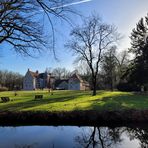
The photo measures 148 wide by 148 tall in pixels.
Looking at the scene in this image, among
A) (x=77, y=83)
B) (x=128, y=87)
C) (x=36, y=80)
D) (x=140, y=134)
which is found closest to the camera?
(x=140, y=134)

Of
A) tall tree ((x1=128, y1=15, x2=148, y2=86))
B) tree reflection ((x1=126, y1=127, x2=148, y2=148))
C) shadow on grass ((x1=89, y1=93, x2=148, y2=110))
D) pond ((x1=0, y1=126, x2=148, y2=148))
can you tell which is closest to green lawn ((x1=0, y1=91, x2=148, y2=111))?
shadow on grass ((x1=89, y1=93, x2=148, y2=110))

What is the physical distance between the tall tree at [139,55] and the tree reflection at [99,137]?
2467 centimetres

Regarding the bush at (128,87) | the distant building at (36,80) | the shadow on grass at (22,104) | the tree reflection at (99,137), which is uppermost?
the distant building at (36,80)

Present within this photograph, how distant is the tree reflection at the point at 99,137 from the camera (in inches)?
557

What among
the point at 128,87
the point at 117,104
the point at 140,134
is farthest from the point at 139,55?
the point at 140,134

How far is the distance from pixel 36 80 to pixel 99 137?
88397 mm

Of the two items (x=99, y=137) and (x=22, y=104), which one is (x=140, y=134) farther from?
(x=22, y=104)

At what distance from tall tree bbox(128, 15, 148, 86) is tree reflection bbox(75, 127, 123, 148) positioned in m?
24.7

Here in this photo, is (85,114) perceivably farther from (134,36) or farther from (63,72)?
(63,72)

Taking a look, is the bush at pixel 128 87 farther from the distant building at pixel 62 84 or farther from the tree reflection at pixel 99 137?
the distant building at pixel 62 84

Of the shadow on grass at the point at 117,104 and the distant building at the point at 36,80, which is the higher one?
the distant building at the point at 36,80

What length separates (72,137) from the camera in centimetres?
1570

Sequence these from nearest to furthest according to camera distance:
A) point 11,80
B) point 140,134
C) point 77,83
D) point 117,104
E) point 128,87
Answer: point 140,134 < point 117,104 < point 128,87 < point 77,83 < point 11,80

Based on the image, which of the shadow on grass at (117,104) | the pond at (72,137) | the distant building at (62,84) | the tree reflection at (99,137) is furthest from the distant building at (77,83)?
the tree reflection at (99,137)
